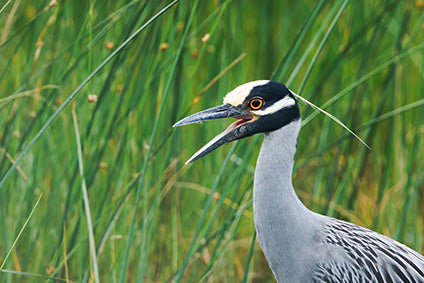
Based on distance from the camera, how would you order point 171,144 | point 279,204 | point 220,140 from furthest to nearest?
1. point 171,144
2. point 279,204
3. point 220,140

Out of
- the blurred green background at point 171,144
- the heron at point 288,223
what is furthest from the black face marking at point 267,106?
the blurred green background at point 171,144

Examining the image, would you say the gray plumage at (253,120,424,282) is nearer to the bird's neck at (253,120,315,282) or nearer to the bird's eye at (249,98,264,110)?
the bird's neck at (253,120,315,282)

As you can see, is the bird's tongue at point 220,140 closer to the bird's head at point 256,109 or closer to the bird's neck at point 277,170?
the bird's head at point 256,109

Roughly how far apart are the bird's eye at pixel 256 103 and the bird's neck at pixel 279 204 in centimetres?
15

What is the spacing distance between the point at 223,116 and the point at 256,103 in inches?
6.1

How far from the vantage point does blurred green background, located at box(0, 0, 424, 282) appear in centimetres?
329

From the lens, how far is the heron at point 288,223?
2.81 meters

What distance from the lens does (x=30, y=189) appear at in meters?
3.68

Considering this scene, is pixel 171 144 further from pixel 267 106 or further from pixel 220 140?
pixel 267 106

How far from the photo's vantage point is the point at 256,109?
2.82 metres

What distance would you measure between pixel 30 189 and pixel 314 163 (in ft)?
7.33

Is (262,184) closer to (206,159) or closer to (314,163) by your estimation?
(206,159)

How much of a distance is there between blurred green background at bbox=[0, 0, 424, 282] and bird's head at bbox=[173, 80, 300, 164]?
22 centimetres

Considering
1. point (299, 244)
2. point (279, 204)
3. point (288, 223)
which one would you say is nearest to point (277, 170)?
point (279, 204)
